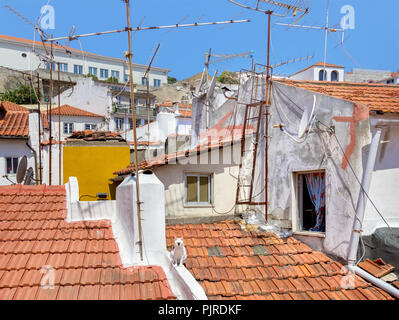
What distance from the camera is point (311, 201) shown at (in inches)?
313

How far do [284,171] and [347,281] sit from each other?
2.94 m

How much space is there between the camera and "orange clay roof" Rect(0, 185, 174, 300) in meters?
4.84

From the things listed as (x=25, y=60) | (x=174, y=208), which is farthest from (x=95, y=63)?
(x=174, y=208)

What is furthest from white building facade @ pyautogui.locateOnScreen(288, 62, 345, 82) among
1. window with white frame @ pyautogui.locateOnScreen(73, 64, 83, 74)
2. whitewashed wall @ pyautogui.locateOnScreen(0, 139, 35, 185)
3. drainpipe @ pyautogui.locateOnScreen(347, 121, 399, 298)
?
window with white frame @ pyautogui.locateOnScreen(73, 64, 83, 74)

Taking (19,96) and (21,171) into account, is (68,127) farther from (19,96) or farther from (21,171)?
(21,171)

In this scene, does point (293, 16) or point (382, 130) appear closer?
point (382, 130)

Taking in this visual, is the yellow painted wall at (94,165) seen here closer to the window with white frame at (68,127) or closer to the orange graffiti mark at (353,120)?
the orange graffiti mark at (353,120)

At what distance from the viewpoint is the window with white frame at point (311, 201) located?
749 centimetres

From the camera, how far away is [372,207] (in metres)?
6.64

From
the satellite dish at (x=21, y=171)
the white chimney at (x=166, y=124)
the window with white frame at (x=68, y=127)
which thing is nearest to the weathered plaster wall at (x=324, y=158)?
the satellite dish at (x=21, y=171)

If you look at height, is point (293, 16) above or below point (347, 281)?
above

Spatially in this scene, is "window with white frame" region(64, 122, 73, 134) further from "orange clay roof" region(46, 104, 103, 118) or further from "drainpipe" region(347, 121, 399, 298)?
"drainpipe" region(347, 121, 399, 298)
